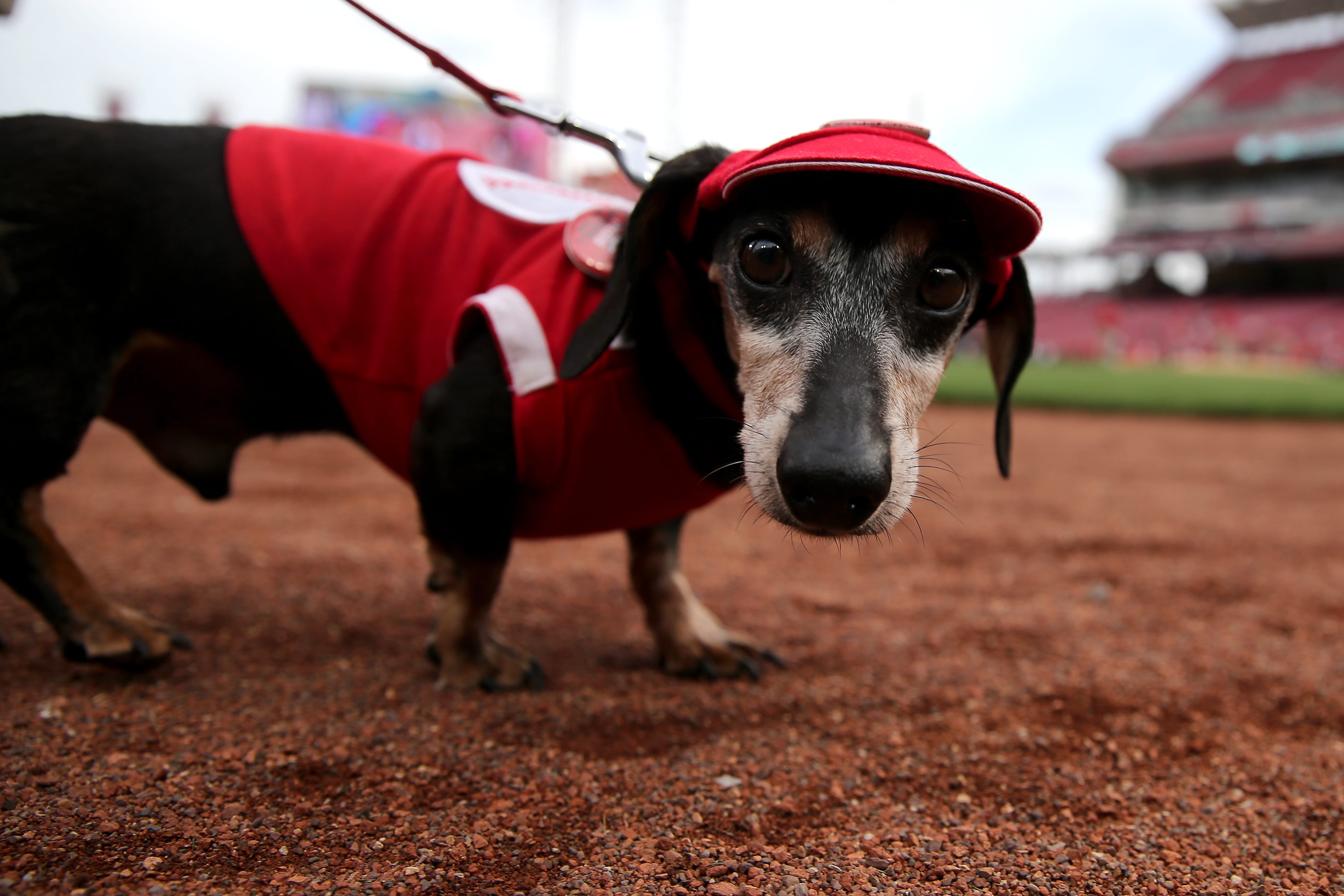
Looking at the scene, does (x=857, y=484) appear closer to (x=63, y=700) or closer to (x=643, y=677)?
(x=643, y=677)

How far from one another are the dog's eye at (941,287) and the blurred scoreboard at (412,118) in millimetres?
26087

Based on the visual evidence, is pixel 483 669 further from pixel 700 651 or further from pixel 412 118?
pixel 412 118

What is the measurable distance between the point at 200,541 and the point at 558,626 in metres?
1.70

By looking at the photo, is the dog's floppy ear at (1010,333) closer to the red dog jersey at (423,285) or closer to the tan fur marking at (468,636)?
the red dog jersey at (423,285)

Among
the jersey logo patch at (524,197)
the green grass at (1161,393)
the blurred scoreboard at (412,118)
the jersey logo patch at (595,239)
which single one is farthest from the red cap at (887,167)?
the blurred scoreboard at (412,118)

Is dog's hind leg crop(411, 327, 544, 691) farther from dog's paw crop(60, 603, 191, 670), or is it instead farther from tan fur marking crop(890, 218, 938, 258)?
tan fur marking crop(890, 218, 938, 258)

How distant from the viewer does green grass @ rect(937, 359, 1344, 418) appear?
1074 centimetres

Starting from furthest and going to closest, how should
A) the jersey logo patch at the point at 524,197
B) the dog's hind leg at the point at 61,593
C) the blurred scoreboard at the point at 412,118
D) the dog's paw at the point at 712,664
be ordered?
the blurred scoreboard at the point at 412,118 < the dog's paw at the point at 712,664 < the jersey logo patch at the point at 524,197 < the dog's hind leg at the point at 61,593

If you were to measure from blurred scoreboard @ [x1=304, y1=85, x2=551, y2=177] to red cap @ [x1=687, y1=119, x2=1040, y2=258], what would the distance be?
85.4 feet

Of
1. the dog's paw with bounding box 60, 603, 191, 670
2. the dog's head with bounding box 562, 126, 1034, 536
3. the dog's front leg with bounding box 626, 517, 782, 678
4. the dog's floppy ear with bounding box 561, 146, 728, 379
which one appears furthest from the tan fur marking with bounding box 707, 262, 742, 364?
the dog's paw with bounding box 60, 603, 191, 670

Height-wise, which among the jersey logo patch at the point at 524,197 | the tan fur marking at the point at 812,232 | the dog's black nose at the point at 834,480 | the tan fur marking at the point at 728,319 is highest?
the jersey logo patch at the point at 524,197

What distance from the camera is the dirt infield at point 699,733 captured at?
1.46 m

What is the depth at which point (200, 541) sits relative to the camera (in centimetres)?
360

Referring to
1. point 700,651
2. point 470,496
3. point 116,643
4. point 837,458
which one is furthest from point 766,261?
point 116,643
